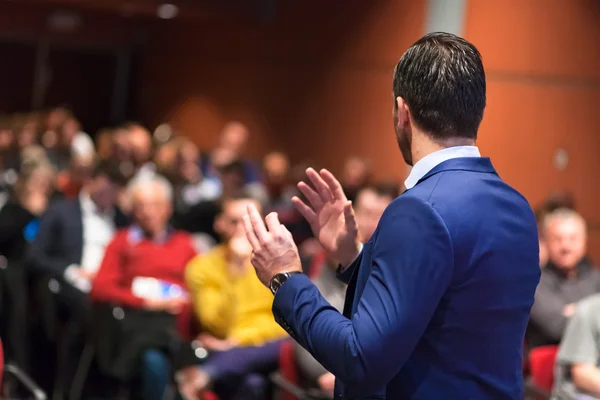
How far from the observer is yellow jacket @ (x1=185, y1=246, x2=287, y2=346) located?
4.25m

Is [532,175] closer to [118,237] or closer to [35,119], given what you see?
[118,237]

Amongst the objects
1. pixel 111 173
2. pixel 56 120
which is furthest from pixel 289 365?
pixel 56 120

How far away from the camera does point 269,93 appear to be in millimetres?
9773

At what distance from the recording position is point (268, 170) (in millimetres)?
8047

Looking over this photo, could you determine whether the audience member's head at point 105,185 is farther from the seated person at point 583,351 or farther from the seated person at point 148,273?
the seated person at point 583,351

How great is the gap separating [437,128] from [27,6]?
12110 mm

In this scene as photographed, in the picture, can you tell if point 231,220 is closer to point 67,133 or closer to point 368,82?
point 368,82

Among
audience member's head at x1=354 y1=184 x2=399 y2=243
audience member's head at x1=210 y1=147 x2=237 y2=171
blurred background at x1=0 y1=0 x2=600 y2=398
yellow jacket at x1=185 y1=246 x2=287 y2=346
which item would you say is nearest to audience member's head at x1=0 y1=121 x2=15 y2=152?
blurred background at x1=0 y1=0 x2=600 y2=398

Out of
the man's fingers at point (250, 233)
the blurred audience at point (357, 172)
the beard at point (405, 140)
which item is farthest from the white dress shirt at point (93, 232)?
the beard at point (405, 140)

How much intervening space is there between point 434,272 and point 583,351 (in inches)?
77.1

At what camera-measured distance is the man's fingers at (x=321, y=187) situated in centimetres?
183

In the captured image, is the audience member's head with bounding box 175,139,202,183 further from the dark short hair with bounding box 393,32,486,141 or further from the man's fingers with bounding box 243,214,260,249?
the dark short hair with bounding box 393,32,486,141

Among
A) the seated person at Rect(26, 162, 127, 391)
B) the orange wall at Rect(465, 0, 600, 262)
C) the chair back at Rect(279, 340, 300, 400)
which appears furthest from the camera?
the orange wall at Rect(465, 0, 600, 262)

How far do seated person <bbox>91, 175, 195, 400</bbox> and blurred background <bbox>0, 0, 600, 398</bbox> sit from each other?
2.22 ft
